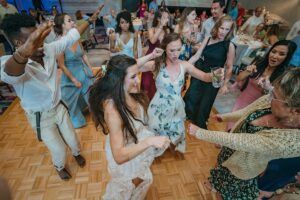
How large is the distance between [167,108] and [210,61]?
3.22 feet

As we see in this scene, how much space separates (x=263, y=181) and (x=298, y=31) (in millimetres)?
4731

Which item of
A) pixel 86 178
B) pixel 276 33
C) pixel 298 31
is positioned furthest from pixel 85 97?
pixel 298 31

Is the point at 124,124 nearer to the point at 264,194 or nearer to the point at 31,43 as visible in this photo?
the point at 31,43

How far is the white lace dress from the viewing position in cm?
159

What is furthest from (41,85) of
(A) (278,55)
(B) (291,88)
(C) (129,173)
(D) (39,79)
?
(A) (278,55)

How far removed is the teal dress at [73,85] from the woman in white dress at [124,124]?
1.50m

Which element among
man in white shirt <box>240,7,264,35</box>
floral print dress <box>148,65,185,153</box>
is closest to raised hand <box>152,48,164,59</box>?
floral print dress <box>148,65,185,153</box>

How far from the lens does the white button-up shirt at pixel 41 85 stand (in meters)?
1.60

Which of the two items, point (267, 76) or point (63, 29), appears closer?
point (267, 76)

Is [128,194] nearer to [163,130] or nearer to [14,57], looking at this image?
[163,130]

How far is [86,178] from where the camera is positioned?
7.47 feet

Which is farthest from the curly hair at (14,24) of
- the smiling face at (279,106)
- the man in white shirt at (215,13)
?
the man in white shirt at (215,13)

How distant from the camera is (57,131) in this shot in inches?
79.4

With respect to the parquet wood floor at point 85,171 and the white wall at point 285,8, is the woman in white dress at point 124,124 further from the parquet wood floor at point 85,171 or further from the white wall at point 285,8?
the white wall at point 285,8
